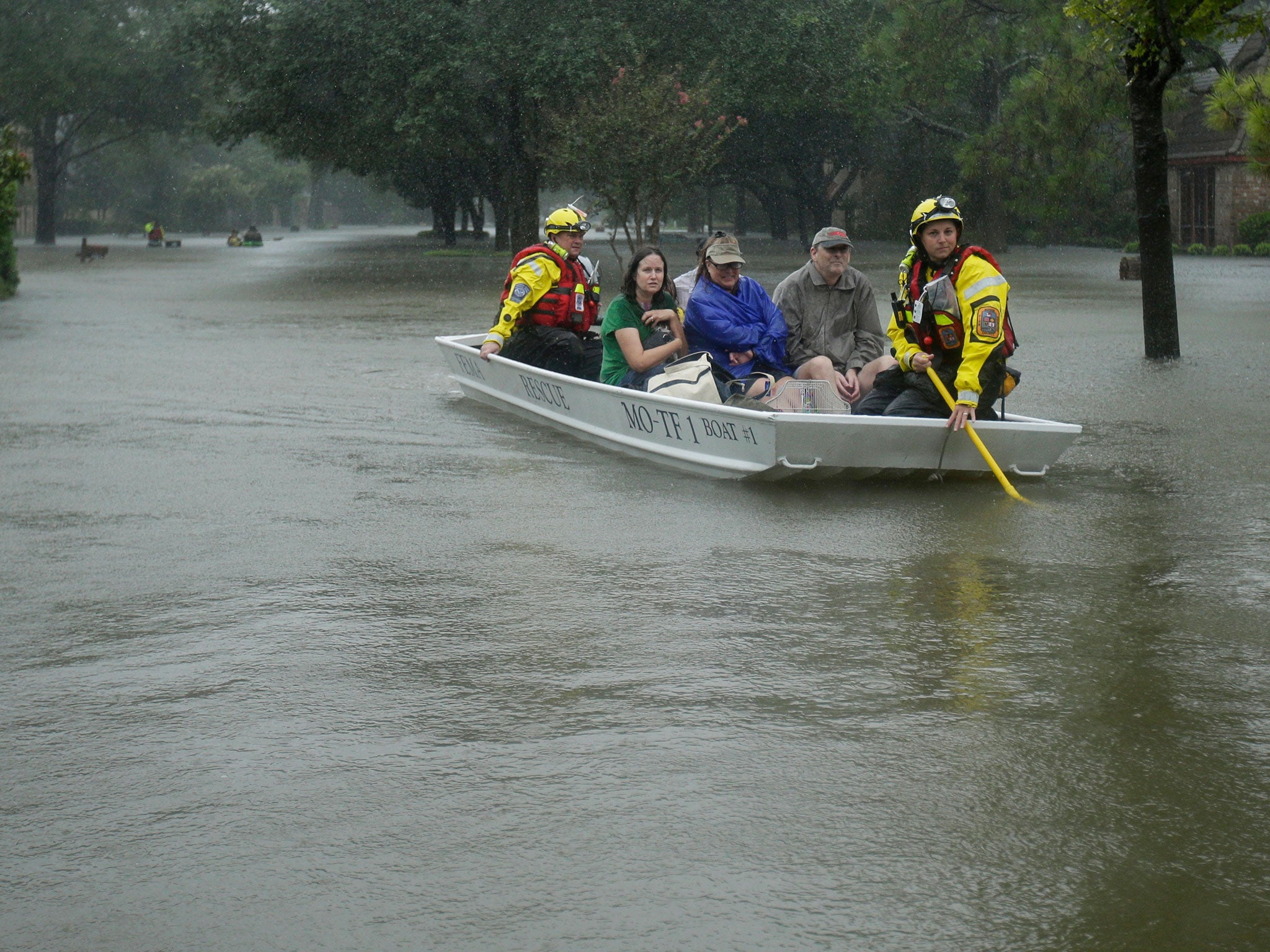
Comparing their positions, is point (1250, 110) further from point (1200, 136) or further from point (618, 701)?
point (1200, 136)

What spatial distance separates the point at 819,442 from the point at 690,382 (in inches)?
45.4

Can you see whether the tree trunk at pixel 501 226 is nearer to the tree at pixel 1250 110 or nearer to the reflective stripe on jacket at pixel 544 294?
the tree at pixel 1250 110

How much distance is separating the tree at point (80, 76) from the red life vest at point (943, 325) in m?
48.8

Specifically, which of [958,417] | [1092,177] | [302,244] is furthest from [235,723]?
[302,244]

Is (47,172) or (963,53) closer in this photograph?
(963,53)

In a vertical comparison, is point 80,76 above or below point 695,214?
above

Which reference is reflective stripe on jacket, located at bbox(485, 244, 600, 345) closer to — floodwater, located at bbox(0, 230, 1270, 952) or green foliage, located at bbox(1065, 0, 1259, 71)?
floodwater, located at bbox(0, 230, 1270, 952)

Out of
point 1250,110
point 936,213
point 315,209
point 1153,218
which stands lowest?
point 936,213

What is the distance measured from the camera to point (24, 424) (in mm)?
11922

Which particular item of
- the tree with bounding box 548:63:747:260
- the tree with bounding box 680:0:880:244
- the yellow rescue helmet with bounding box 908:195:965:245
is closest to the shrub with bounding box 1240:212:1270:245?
the tree with bounding box 680:0:880:244

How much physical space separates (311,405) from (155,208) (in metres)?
94.9

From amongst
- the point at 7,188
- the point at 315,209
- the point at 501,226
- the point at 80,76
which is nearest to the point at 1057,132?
the point at 7,188

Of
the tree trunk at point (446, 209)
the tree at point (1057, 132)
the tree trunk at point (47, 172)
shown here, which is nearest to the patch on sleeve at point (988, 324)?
the tree at point (1057, 132)

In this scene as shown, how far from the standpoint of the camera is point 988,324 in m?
8.97
